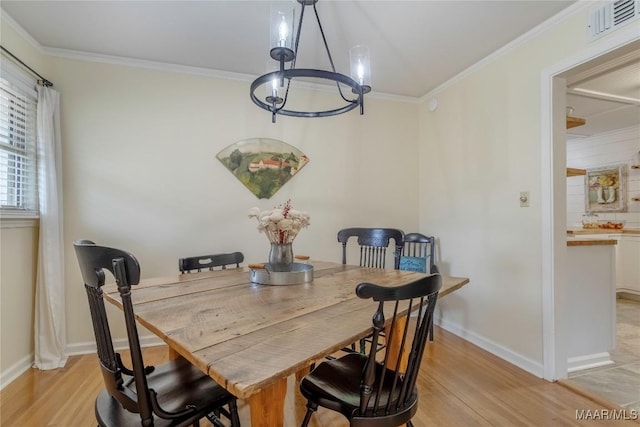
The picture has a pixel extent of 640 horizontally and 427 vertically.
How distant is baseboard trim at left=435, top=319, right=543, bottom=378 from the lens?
2.34m

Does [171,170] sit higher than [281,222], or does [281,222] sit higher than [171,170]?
[171,170]

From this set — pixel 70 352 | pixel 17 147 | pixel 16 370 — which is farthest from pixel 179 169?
pixel 16 370

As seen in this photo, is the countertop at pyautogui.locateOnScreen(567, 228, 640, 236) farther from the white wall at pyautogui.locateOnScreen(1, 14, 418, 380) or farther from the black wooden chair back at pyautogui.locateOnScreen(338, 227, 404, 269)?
the black wooden chair back at pyautogui.locateOnScreen(338, 227, 404, 269)

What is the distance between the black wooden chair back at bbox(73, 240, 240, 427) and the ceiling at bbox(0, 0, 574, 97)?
1809 mm

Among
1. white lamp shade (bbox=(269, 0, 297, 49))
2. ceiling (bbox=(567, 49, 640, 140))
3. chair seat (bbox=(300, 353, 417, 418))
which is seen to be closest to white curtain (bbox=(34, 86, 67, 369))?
white lamp shade (bbox=(269, 0, 297, 49))

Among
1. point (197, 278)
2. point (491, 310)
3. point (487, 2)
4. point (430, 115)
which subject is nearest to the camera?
point (197, 278)

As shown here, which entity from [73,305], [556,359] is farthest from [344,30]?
[73,305]

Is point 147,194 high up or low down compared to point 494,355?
up

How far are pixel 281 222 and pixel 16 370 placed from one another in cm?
220

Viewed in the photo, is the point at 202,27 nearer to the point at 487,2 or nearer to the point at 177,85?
the point at 177,85

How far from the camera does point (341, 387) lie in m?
1.27

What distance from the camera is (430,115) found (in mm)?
3553

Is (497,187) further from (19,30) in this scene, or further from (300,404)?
(19,30)

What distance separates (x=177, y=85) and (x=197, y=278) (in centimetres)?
193
